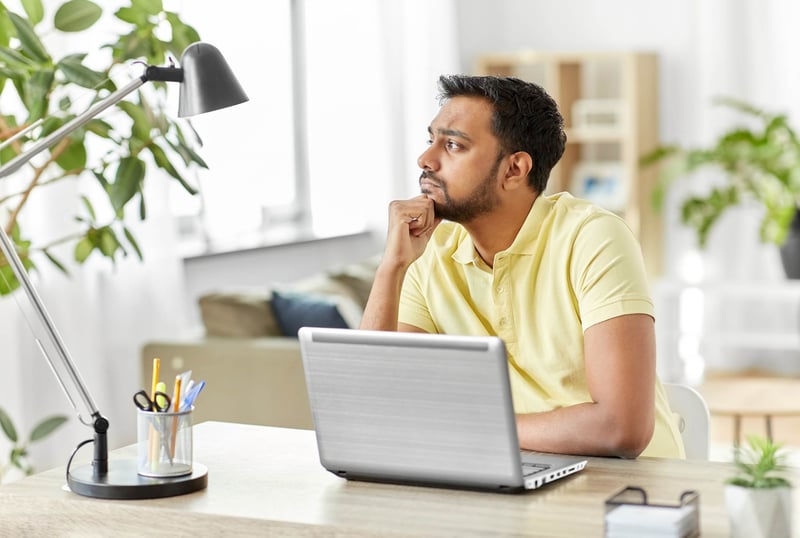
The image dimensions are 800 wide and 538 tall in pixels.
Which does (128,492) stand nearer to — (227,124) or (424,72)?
(227,124)

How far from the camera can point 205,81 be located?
1.79m

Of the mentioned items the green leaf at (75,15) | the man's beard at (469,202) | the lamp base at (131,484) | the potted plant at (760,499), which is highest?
the green leaf at (75,15)

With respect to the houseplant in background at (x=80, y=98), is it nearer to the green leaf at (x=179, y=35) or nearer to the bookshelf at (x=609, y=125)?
the green leaf at (x=179, y=35)

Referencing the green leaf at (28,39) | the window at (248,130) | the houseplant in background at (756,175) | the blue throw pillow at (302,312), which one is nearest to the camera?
the green leaf at (28,39)

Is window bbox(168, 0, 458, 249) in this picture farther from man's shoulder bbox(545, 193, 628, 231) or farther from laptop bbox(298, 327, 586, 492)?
laptop bbox(298, 327, 586, 492)

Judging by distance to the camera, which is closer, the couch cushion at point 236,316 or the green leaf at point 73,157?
the green leaf at point 73,157

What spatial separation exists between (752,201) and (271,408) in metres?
3.49

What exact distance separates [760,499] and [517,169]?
1005mm

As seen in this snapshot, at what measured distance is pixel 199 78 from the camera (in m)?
1.79

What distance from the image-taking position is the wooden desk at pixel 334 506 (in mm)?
1545

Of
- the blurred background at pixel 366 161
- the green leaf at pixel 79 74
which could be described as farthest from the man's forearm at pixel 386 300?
the blurred background at pixel 366 161

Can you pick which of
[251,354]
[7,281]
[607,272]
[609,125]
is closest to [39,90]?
[7,281]

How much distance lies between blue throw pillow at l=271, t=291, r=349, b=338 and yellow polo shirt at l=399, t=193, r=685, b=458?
174cm

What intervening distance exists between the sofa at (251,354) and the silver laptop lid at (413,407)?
6.67 ft
